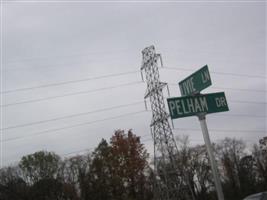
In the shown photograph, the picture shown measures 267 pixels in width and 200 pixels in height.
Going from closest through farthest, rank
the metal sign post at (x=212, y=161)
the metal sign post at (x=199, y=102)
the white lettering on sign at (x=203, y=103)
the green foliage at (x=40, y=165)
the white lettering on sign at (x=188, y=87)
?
the metal sign post at (x=212, y=161) < the metal sign post at (x=199, y=102) < the white lettering on sign at (x=203, y=103) < the white lettering on sign at (x=188, y=87) < the green foliage at (x=40, y=165)

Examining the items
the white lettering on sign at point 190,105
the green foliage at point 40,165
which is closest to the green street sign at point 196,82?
the white lettering on sign at point 190,105

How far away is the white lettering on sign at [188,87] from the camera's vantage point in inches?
372

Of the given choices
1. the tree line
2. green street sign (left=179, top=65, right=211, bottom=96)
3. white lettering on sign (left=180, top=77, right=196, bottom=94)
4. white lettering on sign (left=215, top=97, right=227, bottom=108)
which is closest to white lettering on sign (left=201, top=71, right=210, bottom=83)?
green street sign (left=179, top=65, right=211, bottom=96)

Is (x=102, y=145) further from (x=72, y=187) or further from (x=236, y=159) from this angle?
(x=236, y=159)

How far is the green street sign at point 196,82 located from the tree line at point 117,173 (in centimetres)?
4037

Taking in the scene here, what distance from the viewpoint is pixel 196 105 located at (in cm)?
920

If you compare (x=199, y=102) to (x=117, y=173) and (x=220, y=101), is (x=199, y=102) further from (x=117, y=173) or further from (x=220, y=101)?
(x=117, y=173)

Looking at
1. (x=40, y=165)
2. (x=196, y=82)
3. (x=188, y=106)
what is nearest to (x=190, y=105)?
(x=188, y=106)

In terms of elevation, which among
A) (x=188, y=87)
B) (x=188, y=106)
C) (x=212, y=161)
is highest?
(x=188, y=87)

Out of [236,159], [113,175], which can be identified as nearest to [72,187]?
[113,175]

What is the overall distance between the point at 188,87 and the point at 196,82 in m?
0.29

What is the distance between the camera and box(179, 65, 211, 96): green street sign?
9125 mm

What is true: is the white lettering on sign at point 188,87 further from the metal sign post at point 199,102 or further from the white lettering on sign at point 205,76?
the white lettering on sign at point 205,76

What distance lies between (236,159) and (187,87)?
82.6 meters
